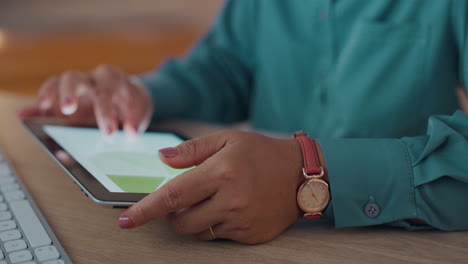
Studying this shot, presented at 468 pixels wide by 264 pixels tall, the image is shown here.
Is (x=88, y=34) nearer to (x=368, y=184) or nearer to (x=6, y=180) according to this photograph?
(x=6, y=180)

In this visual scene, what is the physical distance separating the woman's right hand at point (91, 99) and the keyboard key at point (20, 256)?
1.44 ft

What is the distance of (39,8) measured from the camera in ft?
8.86

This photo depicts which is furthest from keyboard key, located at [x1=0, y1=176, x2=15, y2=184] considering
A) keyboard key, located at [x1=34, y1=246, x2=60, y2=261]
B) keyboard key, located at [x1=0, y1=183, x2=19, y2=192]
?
keyboard key, located at [x1=34, y1=246, x2=60, y2=261]

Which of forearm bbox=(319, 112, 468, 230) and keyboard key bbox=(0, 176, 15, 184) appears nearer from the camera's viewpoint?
forearm bbox=(319, 112, 468, 230)

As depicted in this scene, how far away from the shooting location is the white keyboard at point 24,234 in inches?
18.5

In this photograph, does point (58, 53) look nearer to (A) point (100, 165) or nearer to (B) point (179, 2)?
(B) point (179, 2)

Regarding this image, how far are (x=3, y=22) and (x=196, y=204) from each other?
2.43 metres

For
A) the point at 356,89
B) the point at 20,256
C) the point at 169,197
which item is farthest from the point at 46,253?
the point at 356,89

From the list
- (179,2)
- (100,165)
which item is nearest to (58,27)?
(179,2)

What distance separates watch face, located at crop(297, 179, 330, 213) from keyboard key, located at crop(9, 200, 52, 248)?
273 millimetres

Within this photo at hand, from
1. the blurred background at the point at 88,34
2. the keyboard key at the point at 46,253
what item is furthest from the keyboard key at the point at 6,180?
the blurred background at the point at 88,34

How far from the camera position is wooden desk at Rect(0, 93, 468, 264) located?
1.68 ft

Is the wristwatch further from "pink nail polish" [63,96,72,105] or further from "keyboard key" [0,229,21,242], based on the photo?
"pink nail polish" [63,96,72,105]

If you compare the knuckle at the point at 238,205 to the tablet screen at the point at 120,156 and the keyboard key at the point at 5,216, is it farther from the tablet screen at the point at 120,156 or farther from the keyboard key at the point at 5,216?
the keyboard key at the point at 5,216
